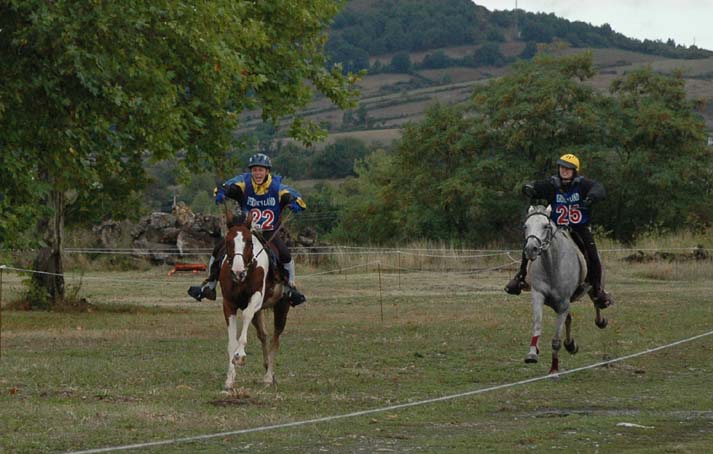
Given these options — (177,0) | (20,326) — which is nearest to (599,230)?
(20,326)

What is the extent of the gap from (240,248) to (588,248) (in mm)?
6098

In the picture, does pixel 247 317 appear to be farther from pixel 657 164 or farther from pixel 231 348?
pixel 657 164

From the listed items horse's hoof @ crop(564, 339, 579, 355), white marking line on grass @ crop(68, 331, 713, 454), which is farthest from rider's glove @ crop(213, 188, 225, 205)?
horse's hoof @ crop(564, 339, 579, 355)

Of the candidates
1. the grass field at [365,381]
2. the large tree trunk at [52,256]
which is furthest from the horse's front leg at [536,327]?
the large tree trunk at [52,256]

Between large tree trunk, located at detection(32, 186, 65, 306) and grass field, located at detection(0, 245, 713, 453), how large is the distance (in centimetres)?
113

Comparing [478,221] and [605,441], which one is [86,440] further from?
[478,221]

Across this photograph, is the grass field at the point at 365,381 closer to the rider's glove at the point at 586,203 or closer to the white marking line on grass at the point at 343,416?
the white marking line on grass at the point at 343,416

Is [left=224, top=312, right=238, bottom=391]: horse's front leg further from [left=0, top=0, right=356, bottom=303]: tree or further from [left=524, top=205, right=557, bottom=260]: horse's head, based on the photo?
[left=524, top=205, right=557, bottom=260]: horse's head

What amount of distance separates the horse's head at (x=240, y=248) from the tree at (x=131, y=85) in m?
3.53

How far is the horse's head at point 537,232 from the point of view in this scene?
62.0 ft

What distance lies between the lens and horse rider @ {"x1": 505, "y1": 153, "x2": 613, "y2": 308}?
19.7 metres

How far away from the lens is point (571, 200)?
65.4 ft

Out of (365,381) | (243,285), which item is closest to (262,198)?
(243,285)

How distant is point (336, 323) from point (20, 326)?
21.9 feet
